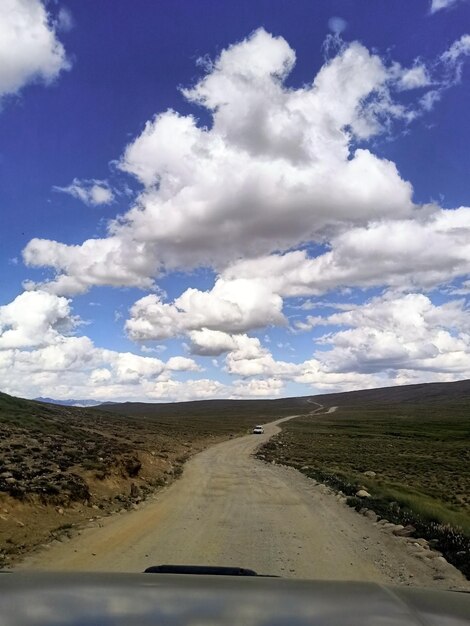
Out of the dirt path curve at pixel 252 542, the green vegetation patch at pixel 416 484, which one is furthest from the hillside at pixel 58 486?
the green vegetation patch at pixel 416 484

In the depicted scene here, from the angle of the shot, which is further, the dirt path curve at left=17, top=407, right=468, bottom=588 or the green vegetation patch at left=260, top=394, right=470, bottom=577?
the green vegetation patch at left=260, top=394, right=470, bottom=577

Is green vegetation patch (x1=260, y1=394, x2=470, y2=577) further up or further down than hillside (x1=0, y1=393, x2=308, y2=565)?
further down

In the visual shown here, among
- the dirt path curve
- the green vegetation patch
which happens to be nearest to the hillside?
the dirt path curve

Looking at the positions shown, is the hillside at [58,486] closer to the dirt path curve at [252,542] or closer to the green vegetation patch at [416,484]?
the dirt path curve at [252,542]

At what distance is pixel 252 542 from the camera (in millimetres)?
11734

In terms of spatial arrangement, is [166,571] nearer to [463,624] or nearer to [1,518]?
[463,624]

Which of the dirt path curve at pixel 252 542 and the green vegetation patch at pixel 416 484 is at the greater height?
the dirt path curve at pixel 252 542

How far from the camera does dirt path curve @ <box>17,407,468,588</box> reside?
966 cm

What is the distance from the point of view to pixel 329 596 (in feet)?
12.0

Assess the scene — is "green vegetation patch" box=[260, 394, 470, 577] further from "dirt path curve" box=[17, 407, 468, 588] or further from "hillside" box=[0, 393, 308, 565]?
"hillside" box=[0, 393, 308, 565]

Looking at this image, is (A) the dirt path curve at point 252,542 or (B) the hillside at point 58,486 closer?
(A) the dirt path curve at point 252,542

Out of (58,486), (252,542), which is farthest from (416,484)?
(252,542)

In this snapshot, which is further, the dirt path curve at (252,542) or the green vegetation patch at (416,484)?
the green vegetation patch at (416,484)

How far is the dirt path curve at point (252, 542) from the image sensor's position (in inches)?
380
